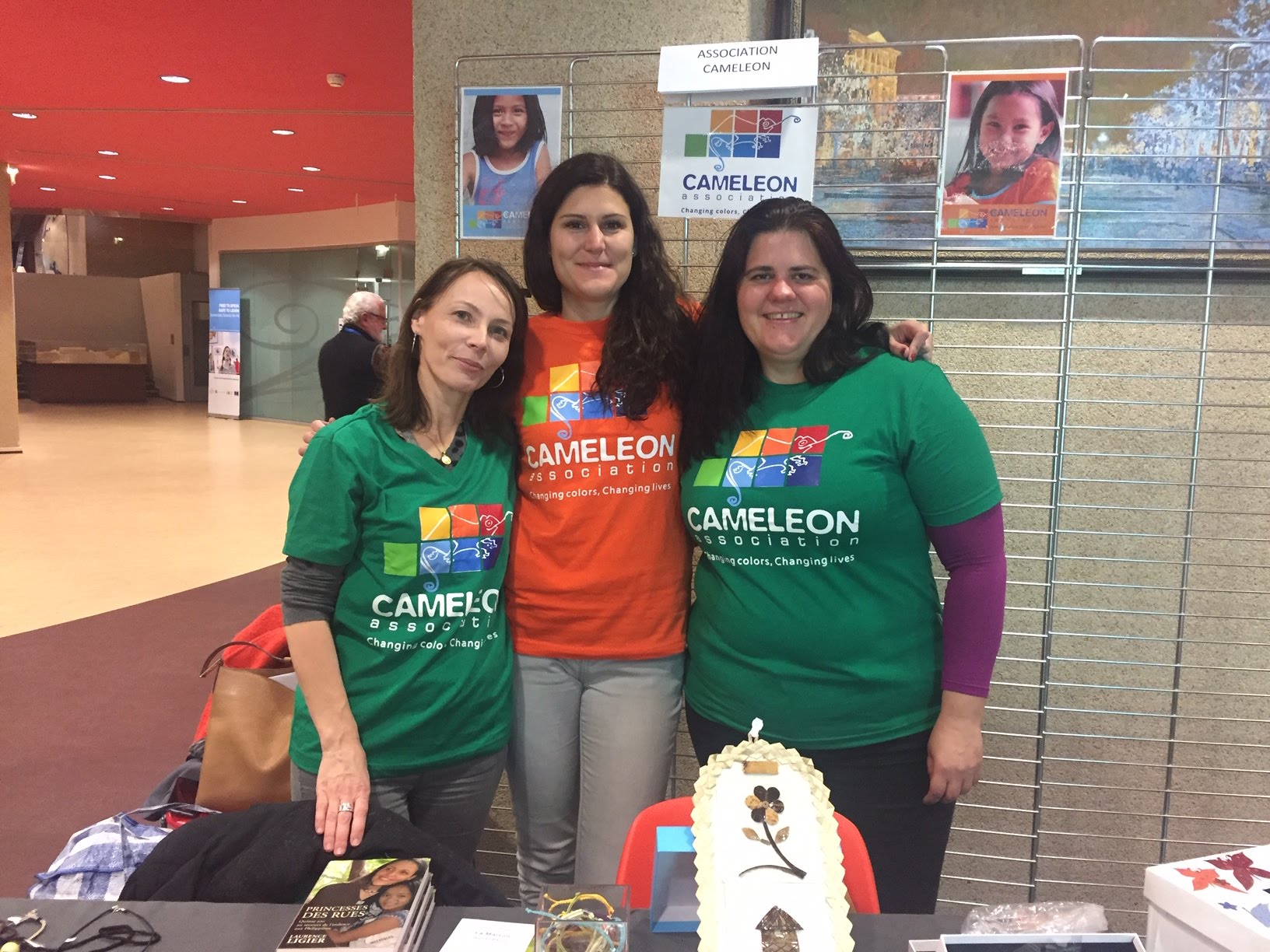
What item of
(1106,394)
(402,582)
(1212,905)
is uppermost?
(1106,394)

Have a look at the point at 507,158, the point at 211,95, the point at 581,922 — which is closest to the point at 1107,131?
the point at 507,158

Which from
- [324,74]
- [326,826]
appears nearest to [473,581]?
[326,826]

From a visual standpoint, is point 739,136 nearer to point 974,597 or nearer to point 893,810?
point 974,597

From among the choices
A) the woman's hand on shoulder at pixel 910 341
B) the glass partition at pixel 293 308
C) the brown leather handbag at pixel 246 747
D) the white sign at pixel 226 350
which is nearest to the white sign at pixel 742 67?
the woman's hand on shoulder at pixel 910 341

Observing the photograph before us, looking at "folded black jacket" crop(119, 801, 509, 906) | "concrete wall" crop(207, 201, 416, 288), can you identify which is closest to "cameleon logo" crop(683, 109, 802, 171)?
"folded black jacket" crop(119, 801, 509, 906)

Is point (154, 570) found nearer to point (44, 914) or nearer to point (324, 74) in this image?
point (324, 74)

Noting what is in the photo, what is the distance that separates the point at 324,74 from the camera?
5945 mm

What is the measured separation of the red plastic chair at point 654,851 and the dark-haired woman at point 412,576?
0.40 metres

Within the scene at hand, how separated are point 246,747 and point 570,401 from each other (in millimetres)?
1186

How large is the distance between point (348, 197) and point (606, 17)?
35.4 ft

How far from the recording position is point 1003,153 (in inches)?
69.9

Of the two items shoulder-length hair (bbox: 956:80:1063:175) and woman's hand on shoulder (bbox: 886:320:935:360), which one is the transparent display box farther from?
shoulder-length hair (bbox: 956:80:1063:175)

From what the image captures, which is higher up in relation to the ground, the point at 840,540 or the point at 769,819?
the point at 840,540

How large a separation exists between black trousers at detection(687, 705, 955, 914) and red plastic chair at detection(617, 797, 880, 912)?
230mm
